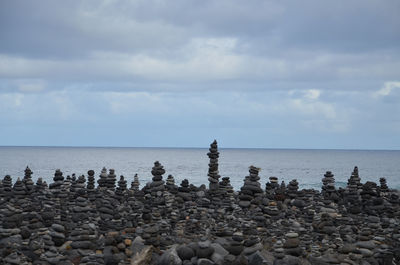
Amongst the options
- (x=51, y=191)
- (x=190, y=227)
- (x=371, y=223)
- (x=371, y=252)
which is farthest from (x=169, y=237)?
(x=51, y=191)

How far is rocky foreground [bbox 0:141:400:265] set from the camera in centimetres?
2153

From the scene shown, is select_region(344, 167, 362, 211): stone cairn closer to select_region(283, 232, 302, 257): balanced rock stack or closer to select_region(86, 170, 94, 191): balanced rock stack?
select_region(283, 232, 302, 257): balanced rock stack

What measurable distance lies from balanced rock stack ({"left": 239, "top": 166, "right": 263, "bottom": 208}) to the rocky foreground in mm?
68

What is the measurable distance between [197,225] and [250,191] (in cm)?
660

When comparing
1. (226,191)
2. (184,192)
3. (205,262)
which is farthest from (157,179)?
(205,262)

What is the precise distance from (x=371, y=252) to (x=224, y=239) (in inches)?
267

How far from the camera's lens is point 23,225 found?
26.2 m

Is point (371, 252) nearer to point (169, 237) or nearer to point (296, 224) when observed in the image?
point (296, 224)

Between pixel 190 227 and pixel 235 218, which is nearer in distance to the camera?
pixel 190 227

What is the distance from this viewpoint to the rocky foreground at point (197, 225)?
21.5m

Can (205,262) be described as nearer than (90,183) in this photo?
Yes

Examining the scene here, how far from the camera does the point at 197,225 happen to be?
26469 millimetres

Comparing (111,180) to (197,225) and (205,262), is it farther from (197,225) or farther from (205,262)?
(205,262)

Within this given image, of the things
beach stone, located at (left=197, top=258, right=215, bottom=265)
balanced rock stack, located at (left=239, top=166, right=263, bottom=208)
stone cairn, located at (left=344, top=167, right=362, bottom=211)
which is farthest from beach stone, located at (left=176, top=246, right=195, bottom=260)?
stone cairn, located at (left=344, top=167, right=362, bottom=211)
